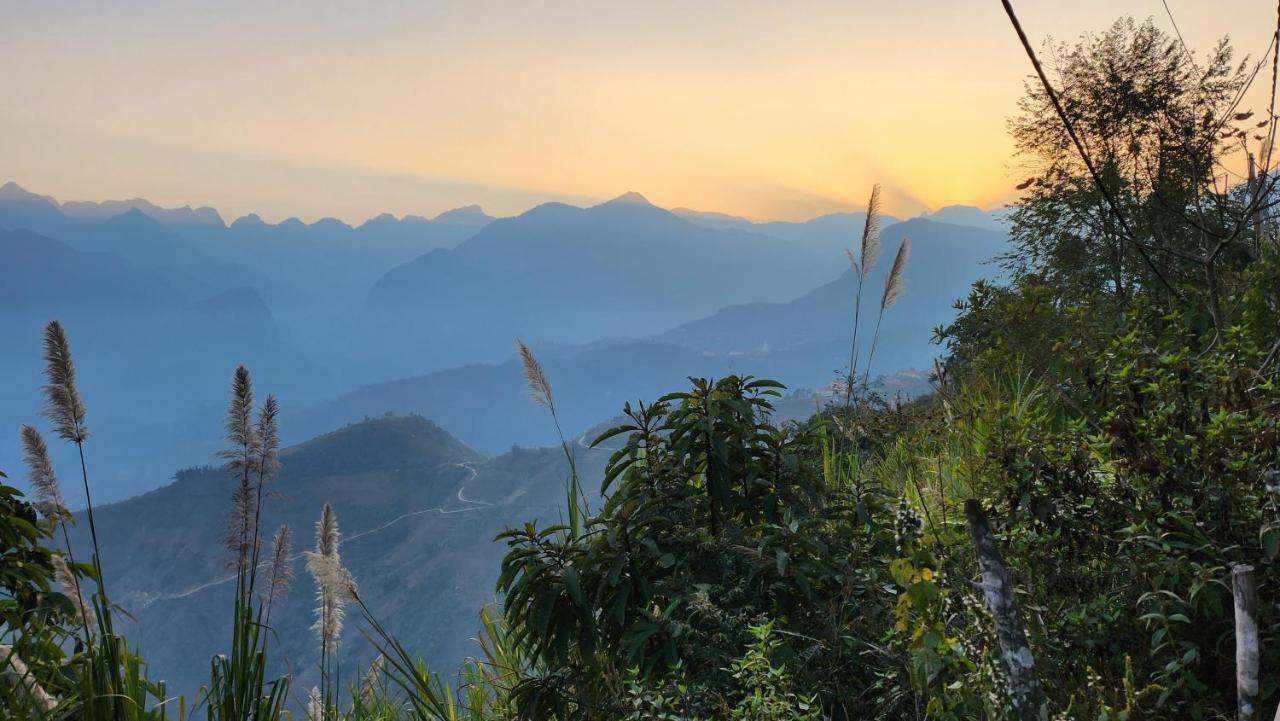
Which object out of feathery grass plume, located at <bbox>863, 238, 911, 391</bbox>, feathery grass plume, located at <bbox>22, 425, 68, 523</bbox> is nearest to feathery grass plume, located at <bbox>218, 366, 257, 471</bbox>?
feathery grass plume, located at <bbox>22, 425, 68, 523</bbox>

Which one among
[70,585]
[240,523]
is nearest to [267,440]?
[240,523]

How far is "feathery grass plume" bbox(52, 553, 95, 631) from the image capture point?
259 centimetres

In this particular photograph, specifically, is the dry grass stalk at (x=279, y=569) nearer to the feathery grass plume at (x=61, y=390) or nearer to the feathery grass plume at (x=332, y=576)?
the feathery grass plume at (x=332, y=576)

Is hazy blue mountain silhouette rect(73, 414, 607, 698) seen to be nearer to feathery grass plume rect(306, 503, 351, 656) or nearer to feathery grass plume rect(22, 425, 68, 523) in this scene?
feathery grass plume rect(306, 503, 351, 656)

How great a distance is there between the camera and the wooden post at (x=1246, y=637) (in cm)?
145

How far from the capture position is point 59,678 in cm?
269

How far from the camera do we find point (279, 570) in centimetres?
297

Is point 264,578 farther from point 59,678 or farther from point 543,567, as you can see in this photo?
point 543,567

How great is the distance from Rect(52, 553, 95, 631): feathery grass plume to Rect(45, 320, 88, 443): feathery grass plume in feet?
1.45

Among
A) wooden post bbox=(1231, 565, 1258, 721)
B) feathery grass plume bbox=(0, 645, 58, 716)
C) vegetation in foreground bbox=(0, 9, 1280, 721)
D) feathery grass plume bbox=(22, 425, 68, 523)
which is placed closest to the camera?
wooden post bbox=(1231, 565, 1258, 721)

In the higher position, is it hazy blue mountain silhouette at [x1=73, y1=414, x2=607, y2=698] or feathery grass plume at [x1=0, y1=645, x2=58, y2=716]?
feathery grass plume at [x1=0, y1=645, x2=58, y2=716]

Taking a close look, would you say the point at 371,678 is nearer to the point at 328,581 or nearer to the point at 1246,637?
the point at 328,581

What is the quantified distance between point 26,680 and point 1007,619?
2.80 m

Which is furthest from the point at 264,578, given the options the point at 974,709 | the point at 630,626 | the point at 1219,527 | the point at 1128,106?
the point at 1128,106
